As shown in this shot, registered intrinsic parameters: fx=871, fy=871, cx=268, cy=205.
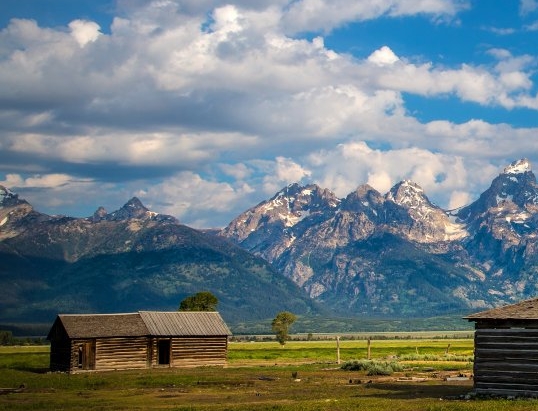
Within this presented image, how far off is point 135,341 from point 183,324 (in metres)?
6.12

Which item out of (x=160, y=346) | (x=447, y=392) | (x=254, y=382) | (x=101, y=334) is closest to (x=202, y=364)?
(x=160, y=346)

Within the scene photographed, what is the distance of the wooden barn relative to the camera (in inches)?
3091

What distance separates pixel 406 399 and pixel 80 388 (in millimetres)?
22253

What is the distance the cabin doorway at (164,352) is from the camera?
8406cm

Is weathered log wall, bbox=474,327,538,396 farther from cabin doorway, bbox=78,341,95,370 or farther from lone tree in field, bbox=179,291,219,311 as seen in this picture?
lone tree in field, bbox=179,291,219,311

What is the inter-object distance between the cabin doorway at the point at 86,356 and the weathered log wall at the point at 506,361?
42.4 meters

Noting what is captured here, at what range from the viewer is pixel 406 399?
43.7 metres

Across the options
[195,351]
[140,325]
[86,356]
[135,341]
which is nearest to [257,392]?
[86,356]

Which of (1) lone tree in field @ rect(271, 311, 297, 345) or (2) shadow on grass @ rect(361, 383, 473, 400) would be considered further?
(1) lone tree in field @ rect(271, 311, 297, 345)

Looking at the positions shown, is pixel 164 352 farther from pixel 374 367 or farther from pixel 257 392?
pixel 257 392

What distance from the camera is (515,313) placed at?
4512 cm

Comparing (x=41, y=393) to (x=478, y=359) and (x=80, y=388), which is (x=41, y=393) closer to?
(x=80, y=388)

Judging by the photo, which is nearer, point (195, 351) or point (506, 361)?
point (506, 361)

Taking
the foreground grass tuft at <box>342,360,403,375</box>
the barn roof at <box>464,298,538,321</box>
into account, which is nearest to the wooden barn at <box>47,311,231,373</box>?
the foreground grass tuft at <box>342,360,403,375</box>
